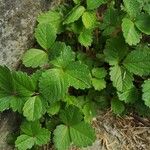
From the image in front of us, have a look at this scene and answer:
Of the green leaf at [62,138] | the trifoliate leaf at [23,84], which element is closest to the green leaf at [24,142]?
the green leaf at [62,138]

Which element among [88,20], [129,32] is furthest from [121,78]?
[88,20]

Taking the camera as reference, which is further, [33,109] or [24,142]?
[24,142]

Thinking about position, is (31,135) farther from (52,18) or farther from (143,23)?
(143,23)

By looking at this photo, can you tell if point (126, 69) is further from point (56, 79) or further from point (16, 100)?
point (16, 100)

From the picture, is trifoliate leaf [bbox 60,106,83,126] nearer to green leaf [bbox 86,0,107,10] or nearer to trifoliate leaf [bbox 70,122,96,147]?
trifoliate leaf [bbox 70,122,96,147]

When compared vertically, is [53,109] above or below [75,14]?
below

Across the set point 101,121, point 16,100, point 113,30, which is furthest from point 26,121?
point 113,30

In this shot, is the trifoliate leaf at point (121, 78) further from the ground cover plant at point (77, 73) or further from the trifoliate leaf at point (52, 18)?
the trifoliate leaf at point (52, 18)
